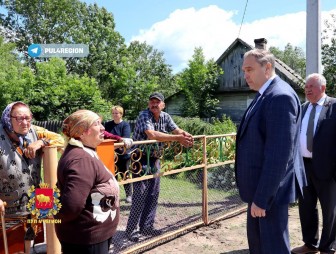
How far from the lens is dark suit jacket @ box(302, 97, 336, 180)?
3.75 metres

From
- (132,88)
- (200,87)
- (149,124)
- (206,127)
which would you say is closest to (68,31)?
(132,88)

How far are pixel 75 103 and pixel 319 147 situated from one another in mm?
15085

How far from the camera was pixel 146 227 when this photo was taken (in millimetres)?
4453

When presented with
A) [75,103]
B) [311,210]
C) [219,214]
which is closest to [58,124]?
[75,103]

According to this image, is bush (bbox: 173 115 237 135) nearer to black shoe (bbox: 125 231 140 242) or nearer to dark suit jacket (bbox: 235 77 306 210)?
black shoe (bbox: 125 231 140 242)

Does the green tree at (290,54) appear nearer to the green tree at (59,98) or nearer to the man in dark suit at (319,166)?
the green tree at (59,98)

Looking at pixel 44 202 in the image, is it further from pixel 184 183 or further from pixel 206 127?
pixel 206 127

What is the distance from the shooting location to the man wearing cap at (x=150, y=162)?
4262 millimetres

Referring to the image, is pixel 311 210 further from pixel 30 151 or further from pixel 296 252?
pixel 30 151

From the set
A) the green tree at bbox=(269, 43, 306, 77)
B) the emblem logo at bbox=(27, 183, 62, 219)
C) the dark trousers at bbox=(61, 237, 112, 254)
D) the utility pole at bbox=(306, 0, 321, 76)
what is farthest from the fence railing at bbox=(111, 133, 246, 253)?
the green tree at bbox=(269, 43, 306, 77)

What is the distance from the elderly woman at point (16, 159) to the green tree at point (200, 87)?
648 inches

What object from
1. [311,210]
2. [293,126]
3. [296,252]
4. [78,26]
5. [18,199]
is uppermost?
[78,26]

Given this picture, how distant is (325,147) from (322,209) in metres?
0.67

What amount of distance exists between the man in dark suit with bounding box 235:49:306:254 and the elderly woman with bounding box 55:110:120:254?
948mm
